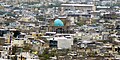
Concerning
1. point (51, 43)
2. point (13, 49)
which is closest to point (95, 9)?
point (51, 43)

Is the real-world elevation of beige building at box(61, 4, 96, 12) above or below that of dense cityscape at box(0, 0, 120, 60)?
below

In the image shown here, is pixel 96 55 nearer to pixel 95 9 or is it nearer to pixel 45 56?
pixel 45 56

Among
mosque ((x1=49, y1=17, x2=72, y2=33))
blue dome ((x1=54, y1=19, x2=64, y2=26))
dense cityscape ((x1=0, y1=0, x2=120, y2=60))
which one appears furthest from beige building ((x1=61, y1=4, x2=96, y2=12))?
blue dome ((x1=54, y1=19, x2=64, y2=26))

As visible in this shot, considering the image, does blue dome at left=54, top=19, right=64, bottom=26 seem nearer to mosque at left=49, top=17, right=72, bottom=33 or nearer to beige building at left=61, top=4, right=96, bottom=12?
mosque at left=49, top=17, right=72, bottom=33

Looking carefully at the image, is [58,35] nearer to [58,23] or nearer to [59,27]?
[59,27]

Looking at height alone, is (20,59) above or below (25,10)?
above

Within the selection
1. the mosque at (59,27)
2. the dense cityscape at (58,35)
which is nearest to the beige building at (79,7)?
the dense cityscape at (58,35)

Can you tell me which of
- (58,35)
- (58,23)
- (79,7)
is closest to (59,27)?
(58,23)

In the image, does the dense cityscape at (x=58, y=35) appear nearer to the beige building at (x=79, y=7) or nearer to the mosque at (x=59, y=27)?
the mosque at (x=59, y=27)

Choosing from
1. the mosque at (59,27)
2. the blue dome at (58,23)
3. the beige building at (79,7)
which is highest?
the blue dome at (58,23)
